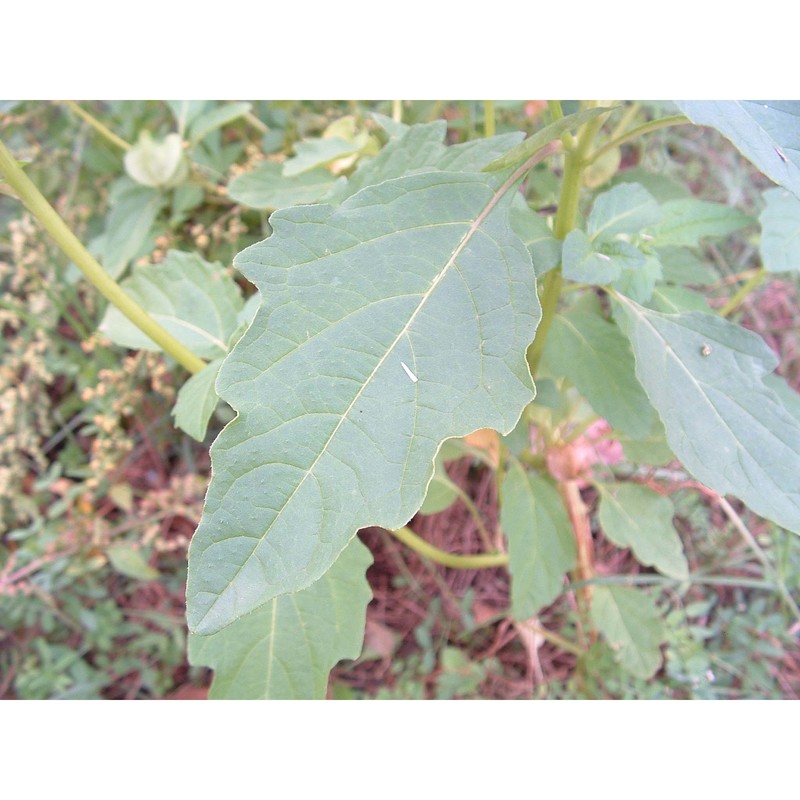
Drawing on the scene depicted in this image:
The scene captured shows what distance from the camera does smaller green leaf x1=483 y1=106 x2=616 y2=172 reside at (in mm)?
795

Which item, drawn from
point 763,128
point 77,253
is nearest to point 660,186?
point 763,128

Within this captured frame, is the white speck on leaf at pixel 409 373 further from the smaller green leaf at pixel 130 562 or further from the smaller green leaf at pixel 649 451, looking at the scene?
the smaller green leaf at pixel 130 562

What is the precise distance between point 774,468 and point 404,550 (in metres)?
1.09

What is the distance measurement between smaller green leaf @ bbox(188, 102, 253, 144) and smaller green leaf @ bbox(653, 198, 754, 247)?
99 cm

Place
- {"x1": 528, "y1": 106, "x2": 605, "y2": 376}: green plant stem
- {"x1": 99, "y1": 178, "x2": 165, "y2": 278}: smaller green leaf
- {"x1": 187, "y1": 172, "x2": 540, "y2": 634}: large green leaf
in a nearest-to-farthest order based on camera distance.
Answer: {"x1": 187, "y1": 172, "x2": 540, "y2": 634}: large green leaf
{"x1": 528, "y1": 106, "x2": 605, "y2": 376}: green plant stem
{"x1": 99, "y1": 178, "x2": 165, "y2": 278}: smaller green leaf

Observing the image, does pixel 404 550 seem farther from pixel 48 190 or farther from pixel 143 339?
pixel 48 190

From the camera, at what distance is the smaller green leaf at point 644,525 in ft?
4.41

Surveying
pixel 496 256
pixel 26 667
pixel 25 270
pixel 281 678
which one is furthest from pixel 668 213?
pixel 26 667

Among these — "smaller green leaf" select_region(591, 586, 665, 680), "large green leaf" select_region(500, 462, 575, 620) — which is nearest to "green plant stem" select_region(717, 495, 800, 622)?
"smaller green leaf" select_region(591, 586, 665, 680)

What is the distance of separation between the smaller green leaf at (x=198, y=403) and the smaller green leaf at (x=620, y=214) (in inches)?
23.7

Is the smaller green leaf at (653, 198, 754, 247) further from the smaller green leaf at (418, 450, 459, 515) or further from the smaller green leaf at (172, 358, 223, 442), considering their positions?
the smaller green leaf at (172, 358, 223, 442)

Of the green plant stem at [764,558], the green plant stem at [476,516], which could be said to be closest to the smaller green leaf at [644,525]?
the green plant stem at [764,558]

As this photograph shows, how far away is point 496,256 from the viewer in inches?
34.5
